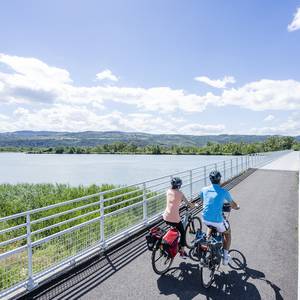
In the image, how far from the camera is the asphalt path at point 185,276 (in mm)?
4812

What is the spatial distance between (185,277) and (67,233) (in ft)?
9.55

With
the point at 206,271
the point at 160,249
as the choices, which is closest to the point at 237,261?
the point at 206,271

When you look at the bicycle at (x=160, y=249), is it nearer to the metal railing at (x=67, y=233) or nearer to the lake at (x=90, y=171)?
the metal railing at (x=67, y=233)

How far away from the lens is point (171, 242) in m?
5.48

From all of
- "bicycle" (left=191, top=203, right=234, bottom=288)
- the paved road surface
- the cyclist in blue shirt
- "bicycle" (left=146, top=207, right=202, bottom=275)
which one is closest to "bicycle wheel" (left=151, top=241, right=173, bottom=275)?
"bicycle" (left=146, top=207, right=202, bottom=275)

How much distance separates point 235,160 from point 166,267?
1792 centimetres

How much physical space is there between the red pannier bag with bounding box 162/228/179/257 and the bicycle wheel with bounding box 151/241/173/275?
9 cm

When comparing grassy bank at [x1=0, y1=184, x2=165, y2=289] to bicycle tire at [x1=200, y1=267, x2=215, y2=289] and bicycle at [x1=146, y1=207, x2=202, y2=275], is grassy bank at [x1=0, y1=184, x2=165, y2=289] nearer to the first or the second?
bicycle at [x1=146, y1=207, x2=202, y2=275]

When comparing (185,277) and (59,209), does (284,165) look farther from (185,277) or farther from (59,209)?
(185,277)

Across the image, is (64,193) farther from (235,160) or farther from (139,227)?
(139,227)

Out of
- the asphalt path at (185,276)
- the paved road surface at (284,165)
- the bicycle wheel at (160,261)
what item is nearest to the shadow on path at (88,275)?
the asphalt path at (185,276)

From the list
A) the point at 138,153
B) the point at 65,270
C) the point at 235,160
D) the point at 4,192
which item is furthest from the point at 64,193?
the point at 138,153

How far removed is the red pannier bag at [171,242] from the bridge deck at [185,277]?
0.43 meters

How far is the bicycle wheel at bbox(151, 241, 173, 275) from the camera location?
5.39 metres
